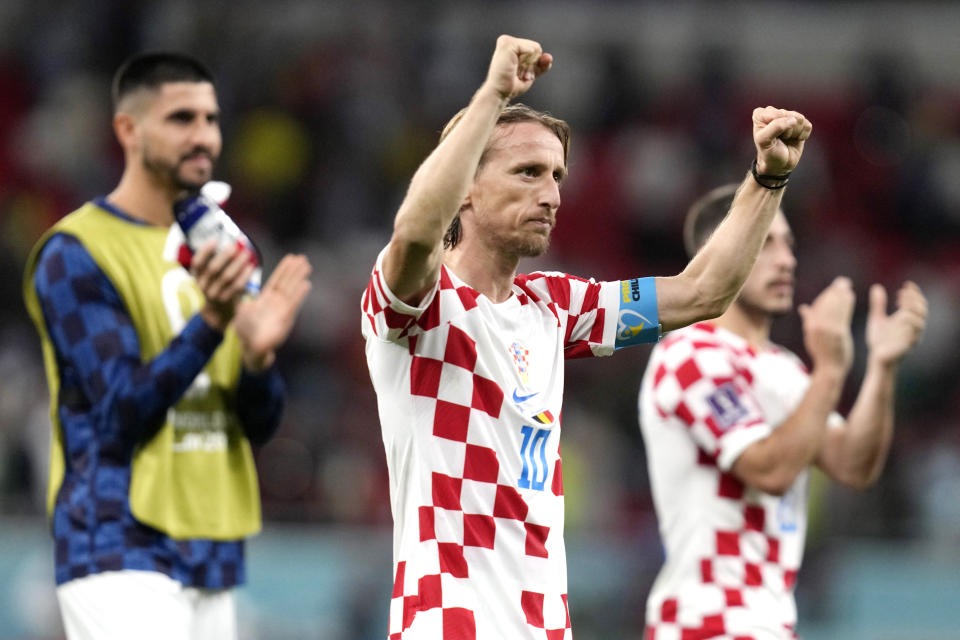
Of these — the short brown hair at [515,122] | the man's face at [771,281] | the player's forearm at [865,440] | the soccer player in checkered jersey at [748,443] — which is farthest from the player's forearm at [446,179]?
the player's forearm at [865,440]

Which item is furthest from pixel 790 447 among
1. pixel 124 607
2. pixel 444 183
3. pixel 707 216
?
pixel 124 607

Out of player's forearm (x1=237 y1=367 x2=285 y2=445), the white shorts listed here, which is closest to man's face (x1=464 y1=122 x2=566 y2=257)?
player's forearm (x1=237 y1=367 x2=285 y2=445)

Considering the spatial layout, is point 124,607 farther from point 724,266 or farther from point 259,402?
point 724,266

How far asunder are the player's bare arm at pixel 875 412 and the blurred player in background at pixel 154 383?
7.60 ft

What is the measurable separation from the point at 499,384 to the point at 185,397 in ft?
5.14

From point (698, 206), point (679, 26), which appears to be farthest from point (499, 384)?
point (679, 26)

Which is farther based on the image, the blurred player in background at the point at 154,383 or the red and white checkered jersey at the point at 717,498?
the red and white checkered jersey at the point at 717,498

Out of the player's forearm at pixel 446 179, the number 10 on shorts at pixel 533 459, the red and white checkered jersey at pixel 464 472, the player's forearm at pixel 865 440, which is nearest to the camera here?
the player's forearm at pixel 446 179

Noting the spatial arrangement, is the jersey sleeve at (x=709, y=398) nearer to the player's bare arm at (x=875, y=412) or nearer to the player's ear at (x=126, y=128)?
the player's bare arm at (x=875, y=412)

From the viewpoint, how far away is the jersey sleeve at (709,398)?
5176 millimetres

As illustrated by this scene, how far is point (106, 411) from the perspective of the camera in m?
4.70

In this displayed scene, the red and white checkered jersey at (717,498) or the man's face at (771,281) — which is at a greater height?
the man's face at (771,281)

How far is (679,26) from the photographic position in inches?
692

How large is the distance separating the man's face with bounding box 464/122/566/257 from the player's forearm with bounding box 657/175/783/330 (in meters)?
0.51
